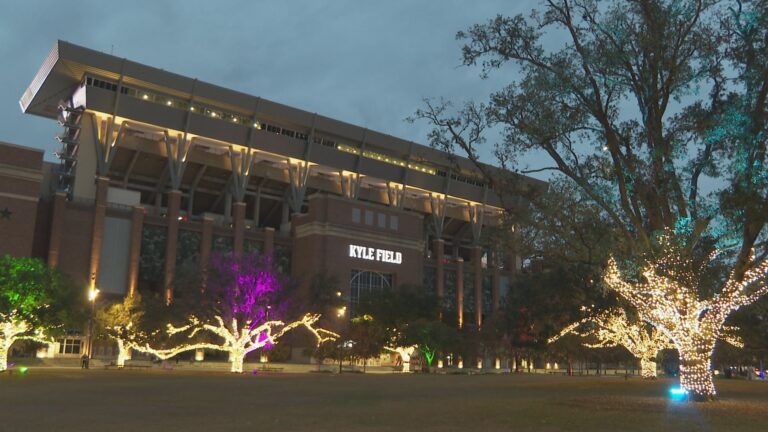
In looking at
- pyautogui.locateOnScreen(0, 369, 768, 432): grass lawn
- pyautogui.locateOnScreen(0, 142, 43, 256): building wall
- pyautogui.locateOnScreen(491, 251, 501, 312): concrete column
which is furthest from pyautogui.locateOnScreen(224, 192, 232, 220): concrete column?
pyautogui.locateOnScreen(0, 369, 768, 432): grass lawn

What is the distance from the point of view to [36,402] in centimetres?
2133

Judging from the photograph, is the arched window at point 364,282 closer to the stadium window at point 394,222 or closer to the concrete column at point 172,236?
the stadium window at point 394,222

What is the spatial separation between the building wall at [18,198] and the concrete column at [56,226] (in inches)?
92.8

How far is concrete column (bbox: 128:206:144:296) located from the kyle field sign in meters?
28.5

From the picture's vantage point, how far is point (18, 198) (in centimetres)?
7644

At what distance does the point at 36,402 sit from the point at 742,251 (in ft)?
82.9

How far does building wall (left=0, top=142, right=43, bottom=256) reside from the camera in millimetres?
75250

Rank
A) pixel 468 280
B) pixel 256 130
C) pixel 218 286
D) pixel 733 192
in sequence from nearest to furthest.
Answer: pixel 733 192, pixel 218 286, pixel 256 130, pixel 468 280

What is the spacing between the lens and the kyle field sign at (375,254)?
3865 inches

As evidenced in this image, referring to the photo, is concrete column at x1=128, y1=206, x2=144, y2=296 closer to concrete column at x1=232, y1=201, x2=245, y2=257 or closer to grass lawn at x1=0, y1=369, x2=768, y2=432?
concrete column at x1=232, y1=201, x2=245, y2=257

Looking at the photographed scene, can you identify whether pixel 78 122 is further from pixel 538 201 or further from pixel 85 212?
pixel 538 201

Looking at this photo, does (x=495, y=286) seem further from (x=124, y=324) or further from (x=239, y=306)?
(x=124, y=324)

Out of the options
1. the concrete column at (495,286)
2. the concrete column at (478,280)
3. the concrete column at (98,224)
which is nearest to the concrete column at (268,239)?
the concrete column at (98,224)

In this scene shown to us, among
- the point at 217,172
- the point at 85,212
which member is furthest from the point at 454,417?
the point at 217,172
